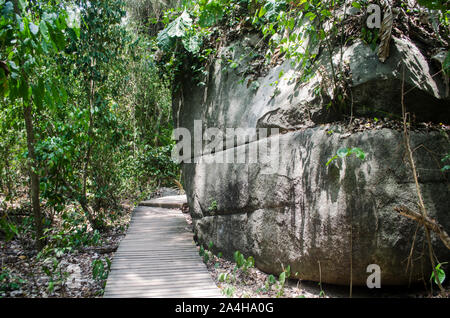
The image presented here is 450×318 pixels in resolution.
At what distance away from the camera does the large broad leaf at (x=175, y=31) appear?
5512 mm

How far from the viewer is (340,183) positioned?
128 inches

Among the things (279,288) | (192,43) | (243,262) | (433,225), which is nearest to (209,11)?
(192,43)

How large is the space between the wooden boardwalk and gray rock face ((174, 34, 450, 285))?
786 mm

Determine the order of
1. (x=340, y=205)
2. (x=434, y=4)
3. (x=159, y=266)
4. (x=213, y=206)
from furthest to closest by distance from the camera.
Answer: (x=213, y=206) → (x=159, y=266) → (x=340, y=205) → (x=434, y=4)

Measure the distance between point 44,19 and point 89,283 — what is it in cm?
336

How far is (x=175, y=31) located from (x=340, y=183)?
389 cm

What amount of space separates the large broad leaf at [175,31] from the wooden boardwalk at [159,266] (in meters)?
3.27

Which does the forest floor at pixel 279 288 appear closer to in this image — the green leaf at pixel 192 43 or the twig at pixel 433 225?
the twig at pixel 433 225

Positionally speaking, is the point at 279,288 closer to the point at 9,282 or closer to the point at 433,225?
the point at 433,225

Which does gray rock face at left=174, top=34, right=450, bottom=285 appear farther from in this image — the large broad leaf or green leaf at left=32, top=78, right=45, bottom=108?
green leaf at left=32, top=78, right=45, bottom=108

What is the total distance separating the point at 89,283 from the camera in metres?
4.16

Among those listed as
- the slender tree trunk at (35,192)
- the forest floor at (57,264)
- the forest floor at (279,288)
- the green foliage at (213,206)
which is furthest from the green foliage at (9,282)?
the green foliage at (213,206)
